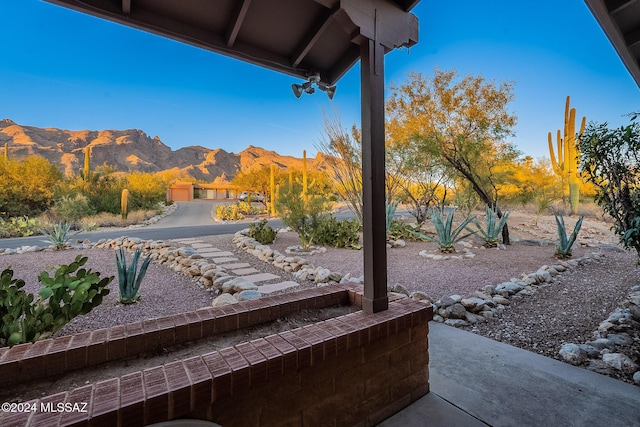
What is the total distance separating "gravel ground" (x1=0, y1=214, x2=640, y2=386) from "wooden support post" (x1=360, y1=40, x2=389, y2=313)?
4.66ft

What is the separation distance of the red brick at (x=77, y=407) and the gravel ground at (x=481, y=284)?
1.98 m

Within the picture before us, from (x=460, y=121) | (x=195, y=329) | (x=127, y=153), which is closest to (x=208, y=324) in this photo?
(x=195, y=329)

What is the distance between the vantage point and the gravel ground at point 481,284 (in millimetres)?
2340

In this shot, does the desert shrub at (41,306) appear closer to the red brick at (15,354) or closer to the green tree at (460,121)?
the red brick at (15,354)

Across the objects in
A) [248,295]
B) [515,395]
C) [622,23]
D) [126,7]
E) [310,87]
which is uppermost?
[622,23]

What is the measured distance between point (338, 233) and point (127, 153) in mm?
38548

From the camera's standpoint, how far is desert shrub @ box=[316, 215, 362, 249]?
5.79 metres

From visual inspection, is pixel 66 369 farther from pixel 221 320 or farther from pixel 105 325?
pixel 105 325

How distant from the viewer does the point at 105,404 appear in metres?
0.76

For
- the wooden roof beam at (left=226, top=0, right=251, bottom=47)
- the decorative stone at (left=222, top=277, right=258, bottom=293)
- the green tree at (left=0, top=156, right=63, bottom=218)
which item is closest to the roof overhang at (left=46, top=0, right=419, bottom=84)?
the wooden roof beam at (left=226, top=0, right=251, bottom=47)

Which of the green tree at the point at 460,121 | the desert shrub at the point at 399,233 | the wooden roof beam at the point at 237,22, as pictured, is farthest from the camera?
the desert shrub at the point at 399,233

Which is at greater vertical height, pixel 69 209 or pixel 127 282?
pixel 69 209

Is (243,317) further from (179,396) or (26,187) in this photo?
(26,187)

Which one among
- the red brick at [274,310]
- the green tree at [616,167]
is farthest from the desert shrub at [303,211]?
the green tree at [616,167]
